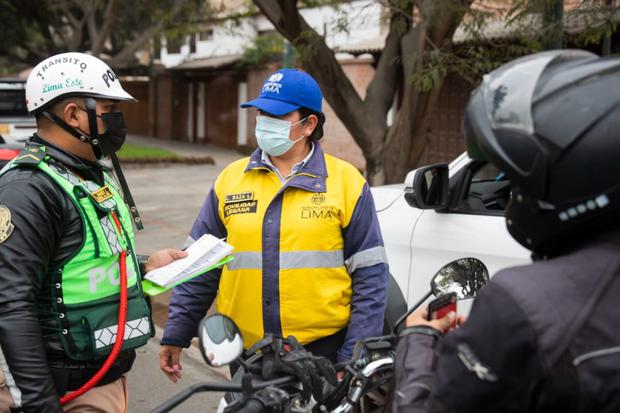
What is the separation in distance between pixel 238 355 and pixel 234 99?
21827 millimetres

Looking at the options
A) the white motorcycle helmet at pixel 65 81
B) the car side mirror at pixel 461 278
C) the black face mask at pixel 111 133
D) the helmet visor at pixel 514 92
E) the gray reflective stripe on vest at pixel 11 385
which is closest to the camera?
the helmet visor at pixel 514 92

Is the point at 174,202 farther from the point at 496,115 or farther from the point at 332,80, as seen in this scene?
the point at 496,115

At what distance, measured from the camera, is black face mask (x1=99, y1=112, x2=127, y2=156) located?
2.35m

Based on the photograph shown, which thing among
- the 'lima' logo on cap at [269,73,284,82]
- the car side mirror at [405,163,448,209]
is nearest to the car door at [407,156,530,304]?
the car side mirror at [405,163,448,209]

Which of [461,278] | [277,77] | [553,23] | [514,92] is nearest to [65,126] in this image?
[277,77]

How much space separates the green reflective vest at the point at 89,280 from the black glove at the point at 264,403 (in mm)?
786

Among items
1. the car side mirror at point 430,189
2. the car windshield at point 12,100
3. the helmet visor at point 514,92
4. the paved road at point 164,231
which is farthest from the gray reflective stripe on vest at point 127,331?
the car windshield at point 12,100

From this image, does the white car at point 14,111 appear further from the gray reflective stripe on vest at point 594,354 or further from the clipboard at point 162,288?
the gray reflective stripe on vest at point 594,354

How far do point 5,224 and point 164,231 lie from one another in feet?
25.2

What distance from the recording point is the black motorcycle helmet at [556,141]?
122 centimetres

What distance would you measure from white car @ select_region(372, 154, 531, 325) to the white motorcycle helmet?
69.5 inches

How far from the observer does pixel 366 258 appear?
254cm

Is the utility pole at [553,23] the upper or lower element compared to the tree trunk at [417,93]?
upper

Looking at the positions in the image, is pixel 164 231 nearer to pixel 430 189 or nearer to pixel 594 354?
pixel 430 189
